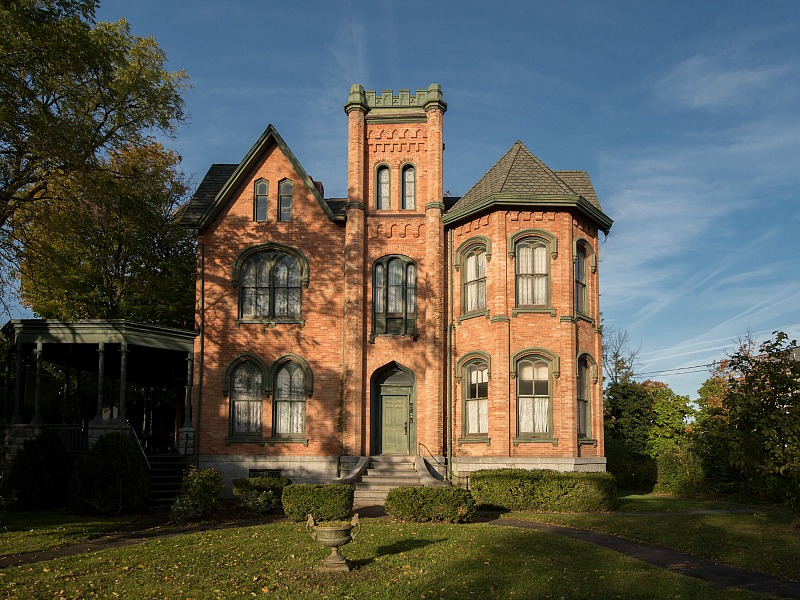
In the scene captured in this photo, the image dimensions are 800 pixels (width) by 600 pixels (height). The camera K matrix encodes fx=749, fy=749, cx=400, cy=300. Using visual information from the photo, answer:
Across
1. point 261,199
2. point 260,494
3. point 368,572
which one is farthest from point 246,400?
point 368,572

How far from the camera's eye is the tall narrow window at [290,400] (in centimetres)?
2389

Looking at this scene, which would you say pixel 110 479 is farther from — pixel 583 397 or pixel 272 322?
pixel 583 397

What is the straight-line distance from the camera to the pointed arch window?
24.6m

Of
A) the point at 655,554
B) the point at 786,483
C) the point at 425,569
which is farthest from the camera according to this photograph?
the point at 786,483

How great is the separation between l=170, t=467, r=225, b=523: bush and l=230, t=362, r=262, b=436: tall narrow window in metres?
4.73

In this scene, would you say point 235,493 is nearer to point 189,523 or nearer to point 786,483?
point 189,523

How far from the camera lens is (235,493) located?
20.4 meters

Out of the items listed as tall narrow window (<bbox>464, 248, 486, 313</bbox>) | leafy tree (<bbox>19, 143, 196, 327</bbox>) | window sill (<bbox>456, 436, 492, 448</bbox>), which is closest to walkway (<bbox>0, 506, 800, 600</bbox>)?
window sill (<bbox>456, 436, 492, 448</bbox>)

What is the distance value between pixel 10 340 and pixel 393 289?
12.2 meters

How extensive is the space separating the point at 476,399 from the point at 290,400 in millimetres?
5947

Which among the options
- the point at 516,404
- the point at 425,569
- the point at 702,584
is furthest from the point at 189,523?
the point at 702,584

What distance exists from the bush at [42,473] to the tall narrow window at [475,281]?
1265 centimetres

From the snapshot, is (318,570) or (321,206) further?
(321,206)

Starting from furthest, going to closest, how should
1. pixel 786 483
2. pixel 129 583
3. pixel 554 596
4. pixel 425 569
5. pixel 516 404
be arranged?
pixel 516 404, pixel 786 483, pixel 425 569, pixel 129 583, pixel 554 596
